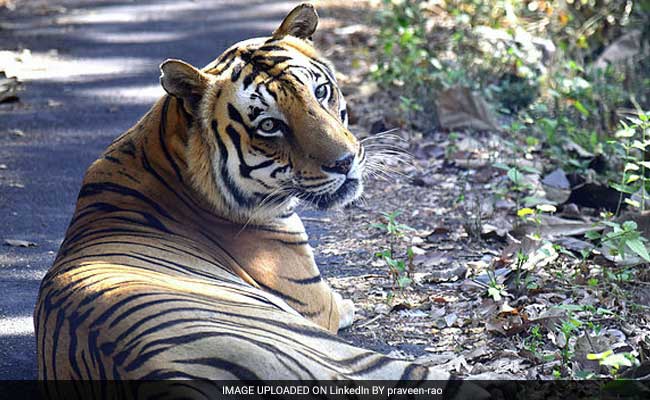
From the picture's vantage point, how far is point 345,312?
4555mm

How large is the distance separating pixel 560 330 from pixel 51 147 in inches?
180

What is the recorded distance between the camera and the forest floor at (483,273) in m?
4.12

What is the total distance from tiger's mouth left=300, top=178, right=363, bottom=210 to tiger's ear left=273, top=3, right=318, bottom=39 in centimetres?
80

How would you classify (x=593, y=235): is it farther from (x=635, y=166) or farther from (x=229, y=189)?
(x=229, y=189)

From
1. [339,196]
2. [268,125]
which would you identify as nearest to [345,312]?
[339,196]

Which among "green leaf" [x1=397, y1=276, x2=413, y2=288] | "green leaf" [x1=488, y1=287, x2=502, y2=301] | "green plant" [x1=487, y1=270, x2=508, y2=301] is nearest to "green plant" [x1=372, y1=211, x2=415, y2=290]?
"green leaf" [x1=397, y1=276, x2=413, y2=288]

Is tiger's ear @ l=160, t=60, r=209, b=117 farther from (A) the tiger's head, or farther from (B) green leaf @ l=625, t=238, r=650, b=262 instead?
(B) green leaf @ l=625, t=238, r=650, b=262

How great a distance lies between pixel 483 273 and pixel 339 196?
1.23m

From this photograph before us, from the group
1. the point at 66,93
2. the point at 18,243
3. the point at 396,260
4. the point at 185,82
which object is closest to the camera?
the point at 185,82

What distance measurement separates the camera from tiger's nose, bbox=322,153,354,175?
409 centimetres

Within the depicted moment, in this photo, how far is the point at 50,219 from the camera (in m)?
6.02

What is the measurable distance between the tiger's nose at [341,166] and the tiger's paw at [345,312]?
2.30 feet

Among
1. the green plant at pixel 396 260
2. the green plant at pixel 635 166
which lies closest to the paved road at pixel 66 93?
the green plant at pixel 396 260

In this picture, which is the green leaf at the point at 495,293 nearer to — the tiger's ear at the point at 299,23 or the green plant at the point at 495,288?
the green plant at the point at 495,288
